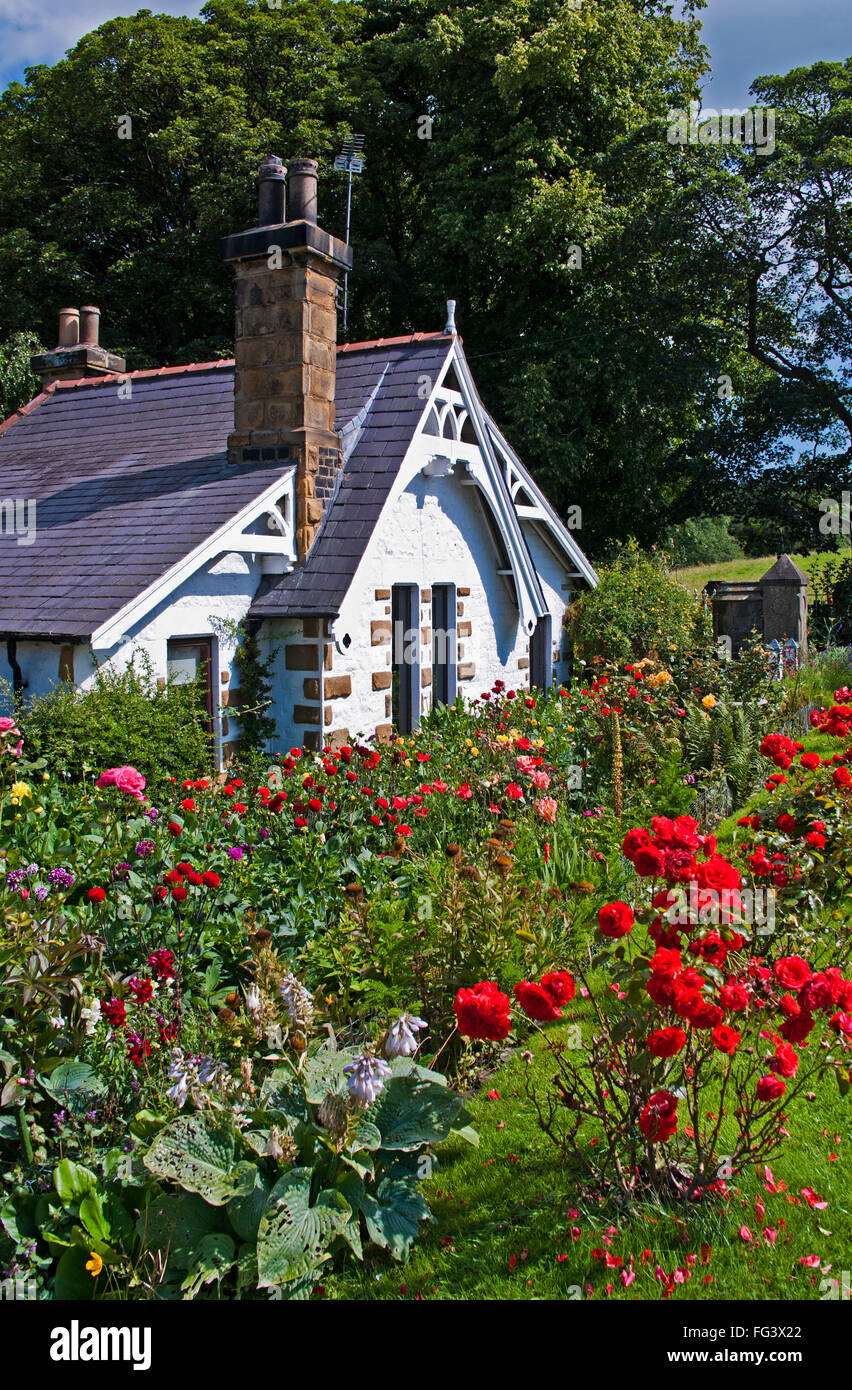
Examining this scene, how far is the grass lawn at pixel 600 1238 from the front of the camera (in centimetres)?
289

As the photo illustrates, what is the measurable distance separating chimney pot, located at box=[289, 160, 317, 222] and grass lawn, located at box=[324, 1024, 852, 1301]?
928cm

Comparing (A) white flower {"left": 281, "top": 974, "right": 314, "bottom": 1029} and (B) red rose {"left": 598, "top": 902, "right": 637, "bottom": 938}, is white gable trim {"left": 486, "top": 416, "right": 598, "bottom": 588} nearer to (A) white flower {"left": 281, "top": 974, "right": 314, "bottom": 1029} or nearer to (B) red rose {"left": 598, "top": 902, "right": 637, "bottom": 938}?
(A) white flower {"left": 281, "top": 974, "right": 314, "bottom": 1029}

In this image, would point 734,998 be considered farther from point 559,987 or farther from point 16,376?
point 16,376

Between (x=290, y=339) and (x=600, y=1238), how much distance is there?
340 inches

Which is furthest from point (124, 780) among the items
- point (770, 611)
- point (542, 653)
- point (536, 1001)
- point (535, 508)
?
point (770, 611)

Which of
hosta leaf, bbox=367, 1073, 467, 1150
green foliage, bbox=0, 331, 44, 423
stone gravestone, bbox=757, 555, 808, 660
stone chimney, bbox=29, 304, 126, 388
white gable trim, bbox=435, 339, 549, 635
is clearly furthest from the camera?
green foliage, bbox=0, 331, 44, 423

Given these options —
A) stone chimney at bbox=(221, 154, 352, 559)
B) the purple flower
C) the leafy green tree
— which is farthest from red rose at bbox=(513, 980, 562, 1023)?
the leafy green tree

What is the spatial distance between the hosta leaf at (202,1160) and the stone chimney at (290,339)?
7.18m

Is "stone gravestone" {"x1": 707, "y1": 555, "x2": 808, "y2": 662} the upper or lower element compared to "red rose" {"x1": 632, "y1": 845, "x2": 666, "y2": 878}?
upper

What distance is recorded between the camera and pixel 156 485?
10.1 meters

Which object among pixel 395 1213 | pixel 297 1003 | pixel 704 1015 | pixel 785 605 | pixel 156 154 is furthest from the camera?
pixel 156 154

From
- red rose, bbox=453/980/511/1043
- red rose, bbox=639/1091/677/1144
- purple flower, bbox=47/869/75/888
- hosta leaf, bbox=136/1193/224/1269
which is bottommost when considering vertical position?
hosta leaf, bbox=136/1193/224/1269

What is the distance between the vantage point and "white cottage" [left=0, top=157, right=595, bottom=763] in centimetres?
835

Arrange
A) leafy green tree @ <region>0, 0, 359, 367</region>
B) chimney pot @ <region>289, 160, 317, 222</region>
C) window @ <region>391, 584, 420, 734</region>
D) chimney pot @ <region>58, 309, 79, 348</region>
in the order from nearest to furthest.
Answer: chimney pot @ <region>289, 160, 317, 222</region>, window @ <region>391, 584, 420, 734</region>, chimney pot @ <region>58, 309, 79, 348</region>, leafy green tree @ <region>0, 0, 359, 367</region>
